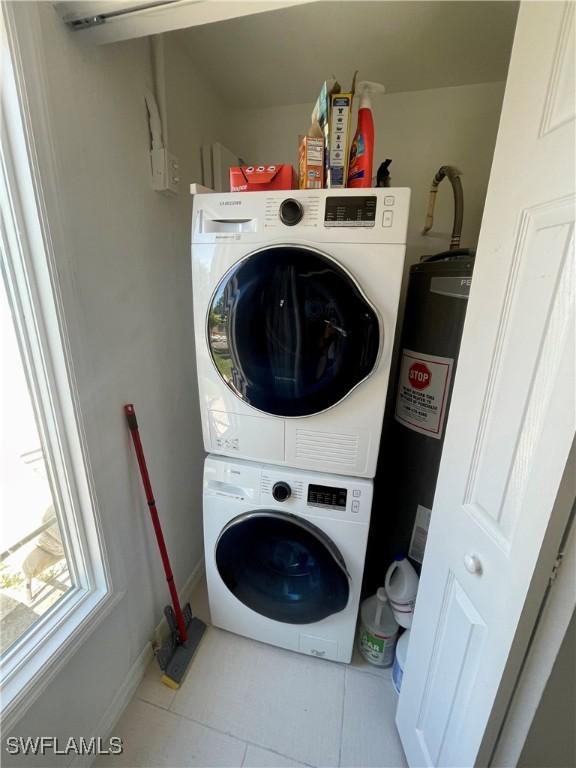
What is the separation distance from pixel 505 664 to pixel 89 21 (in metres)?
1.74

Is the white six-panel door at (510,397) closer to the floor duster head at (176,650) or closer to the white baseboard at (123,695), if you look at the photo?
the floor duster head at (176,650)

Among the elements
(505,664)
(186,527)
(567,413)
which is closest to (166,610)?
(186,527)

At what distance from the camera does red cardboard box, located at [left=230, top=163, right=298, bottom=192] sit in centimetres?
103

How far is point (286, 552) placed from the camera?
51.3 inches

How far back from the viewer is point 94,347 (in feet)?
3.29

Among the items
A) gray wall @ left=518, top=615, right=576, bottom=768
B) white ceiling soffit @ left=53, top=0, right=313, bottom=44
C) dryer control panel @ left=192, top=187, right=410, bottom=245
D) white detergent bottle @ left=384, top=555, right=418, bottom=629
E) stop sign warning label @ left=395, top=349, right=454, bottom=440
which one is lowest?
white detergent bottle @ left=384, top=555, right=418, bottom=629

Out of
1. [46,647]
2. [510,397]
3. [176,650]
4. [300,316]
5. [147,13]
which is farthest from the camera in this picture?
[176,650]

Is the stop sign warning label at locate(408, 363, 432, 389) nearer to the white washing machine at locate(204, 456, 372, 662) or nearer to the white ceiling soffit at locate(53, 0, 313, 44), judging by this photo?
the white washing machine at locate(204, 456, 372, 662)

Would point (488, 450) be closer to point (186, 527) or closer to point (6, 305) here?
point (6, 305)

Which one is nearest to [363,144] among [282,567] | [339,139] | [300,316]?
[339,139]

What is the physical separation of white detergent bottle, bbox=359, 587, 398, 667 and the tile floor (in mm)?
56

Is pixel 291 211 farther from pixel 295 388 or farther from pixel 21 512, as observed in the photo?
pixel 21 512

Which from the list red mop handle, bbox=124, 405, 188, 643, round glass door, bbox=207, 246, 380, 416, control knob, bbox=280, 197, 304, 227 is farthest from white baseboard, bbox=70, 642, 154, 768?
control knob, bbox=280, 197, 304, 227

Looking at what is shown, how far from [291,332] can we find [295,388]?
19cm
